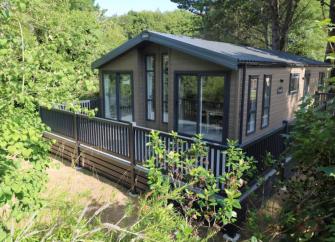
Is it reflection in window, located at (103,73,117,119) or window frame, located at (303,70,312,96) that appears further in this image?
window frame, located at (303,70,312,96)

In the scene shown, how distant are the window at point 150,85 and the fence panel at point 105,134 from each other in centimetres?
272

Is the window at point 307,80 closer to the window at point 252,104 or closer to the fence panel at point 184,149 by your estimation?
the window at point 252,104

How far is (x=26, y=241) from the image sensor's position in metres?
1.71

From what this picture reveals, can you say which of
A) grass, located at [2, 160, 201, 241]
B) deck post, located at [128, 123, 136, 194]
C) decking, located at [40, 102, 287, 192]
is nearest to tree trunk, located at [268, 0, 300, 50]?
decking, located at [40, 102, 287, 192]

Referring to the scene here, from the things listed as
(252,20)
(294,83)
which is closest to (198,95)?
(294,83)

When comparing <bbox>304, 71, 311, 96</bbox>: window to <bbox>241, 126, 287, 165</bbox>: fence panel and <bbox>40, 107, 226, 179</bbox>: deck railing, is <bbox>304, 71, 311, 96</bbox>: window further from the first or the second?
<bbox>40, 107, 226, 179</bbox>: deck railing

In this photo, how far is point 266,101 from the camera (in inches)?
348

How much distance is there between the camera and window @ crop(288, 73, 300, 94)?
1070 centimetres

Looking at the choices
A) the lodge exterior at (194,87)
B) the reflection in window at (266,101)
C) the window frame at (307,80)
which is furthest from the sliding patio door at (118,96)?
the window frame at (307,80)

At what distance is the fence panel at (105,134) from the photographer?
6020 mm

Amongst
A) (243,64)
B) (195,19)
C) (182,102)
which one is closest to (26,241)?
(243,64)

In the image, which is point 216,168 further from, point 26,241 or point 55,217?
point 26,241

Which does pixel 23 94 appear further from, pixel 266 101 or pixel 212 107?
pixel 266 101

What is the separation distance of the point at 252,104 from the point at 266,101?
3.84 feet
